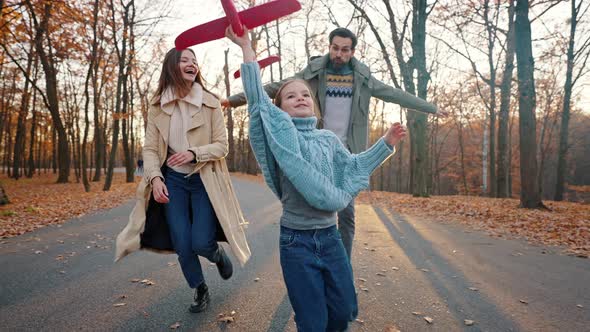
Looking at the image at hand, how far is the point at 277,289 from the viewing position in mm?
3609

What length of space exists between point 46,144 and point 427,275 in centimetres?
5494

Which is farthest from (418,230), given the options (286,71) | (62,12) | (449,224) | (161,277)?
(286,71)

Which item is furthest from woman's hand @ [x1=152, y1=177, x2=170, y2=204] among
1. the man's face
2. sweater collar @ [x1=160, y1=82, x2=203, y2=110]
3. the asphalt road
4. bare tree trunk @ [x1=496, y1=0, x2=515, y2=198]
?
bare tree trunk @ [x1=496, y1=0, x2=515, y2=198]

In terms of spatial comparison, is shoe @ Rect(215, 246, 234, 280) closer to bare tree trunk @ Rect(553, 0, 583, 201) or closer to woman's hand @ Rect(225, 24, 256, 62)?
woman's hand @ Rect(225, 24, 256, 62)

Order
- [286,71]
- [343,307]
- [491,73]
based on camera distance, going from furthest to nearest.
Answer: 1. [286,71]
2. [491,73]
3. [343,307]

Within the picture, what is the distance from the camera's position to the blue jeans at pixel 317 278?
1937 millimetres

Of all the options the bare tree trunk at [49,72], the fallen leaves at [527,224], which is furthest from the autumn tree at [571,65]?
the bare tree trunk at [49,72]

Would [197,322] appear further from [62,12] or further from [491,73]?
[491,73]

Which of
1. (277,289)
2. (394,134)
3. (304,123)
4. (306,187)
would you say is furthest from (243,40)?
(277,289)

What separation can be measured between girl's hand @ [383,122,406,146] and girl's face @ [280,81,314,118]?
0.51 metres

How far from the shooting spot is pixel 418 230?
7.16 meters

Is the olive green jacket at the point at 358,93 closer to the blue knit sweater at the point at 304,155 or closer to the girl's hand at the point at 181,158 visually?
the blue knit sweater at the point at 304,155

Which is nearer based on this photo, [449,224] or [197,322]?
[197,322]

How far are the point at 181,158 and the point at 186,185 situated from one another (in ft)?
1.01
